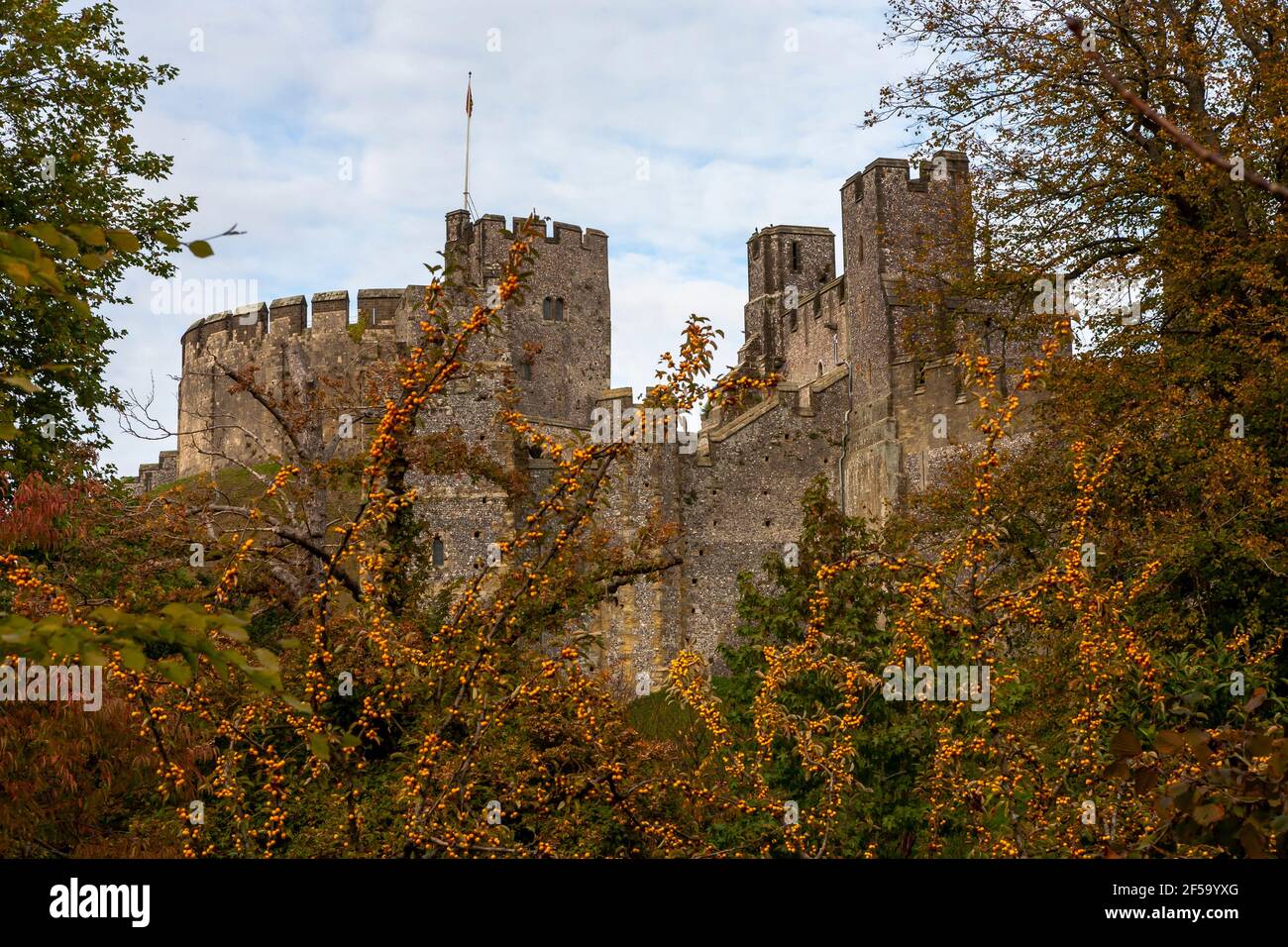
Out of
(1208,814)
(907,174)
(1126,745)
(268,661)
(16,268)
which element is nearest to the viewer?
(268,661)

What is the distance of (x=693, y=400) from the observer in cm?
852

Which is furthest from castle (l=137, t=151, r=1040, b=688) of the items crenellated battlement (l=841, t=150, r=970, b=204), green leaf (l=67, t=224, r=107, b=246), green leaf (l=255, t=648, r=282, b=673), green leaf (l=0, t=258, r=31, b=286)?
green leaf (l=255, t=648, r=282, b=673)

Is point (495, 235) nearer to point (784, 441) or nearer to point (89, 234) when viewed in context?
point (784, 441)

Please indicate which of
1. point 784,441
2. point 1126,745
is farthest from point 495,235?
point 1126,745

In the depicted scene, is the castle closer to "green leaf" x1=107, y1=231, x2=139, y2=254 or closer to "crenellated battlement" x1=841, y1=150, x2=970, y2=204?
"crenellated battlement" x1=841, y1=150, x2=970, y2=204

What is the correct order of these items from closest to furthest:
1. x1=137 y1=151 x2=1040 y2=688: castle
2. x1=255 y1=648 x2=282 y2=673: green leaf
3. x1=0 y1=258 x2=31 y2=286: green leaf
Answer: x1=255 y1=648 x2=282 y2=673: green leaf
x1=0 y1=258 x2=31 y2=286: green leaf
x1=137 y1=151 x2=1040 y2=688: castle

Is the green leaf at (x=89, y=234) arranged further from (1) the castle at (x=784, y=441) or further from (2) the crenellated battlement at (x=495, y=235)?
(2) the crenellated battlement at (x=495, y=235)

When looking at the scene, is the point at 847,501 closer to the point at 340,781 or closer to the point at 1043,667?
the point at 1043,667

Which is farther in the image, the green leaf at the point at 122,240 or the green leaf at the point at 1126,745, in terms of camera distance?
the green leaf at the point at 1126,745

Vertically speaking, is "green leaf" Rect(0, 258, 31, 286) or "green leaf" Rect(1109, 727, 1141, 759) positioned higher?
"green leaf" Rect(0, 258, 31, 286)

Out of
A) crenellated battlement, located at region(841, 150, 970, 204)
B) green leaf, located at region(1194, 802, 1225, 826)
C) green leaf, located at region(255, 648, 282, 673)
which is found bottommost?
green leaf, located at region(1194, 802, 1225, 826)

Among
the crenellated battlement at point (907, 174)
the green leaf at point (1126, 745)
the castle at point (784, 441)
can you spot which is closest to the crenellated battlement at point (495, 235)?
the castle at point (784, 441)

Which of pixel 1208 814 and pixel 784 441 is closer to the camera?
pixel 1208 814

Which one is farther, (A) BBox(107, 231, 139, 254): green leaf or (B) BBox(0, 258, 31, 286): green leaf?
(A) BBox(107, 231, 139, 254): green leaf
